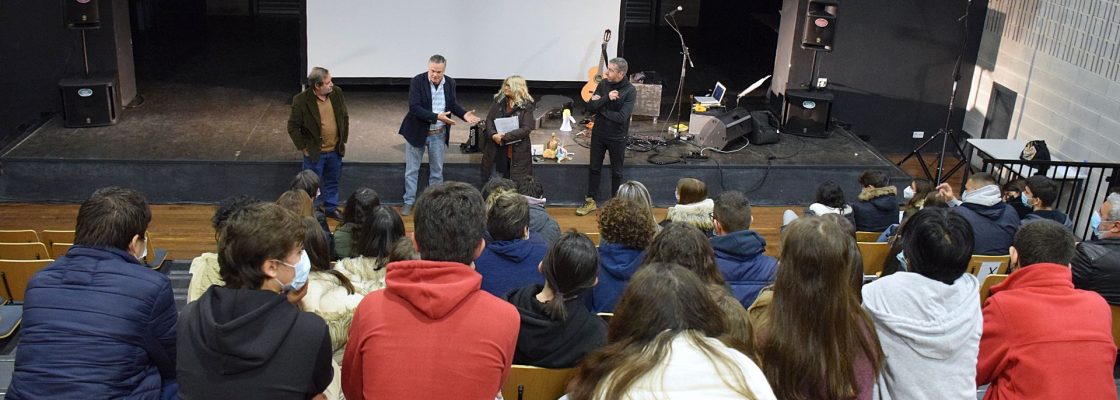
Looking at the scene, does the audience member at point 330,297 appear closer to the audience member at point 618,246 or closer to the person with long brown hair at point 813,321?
the audience member at point 618,246

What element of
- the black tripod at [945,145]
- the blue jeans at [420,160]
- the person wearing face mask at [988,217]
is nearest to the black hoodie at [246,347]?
the person wearing face mask at [988,217]

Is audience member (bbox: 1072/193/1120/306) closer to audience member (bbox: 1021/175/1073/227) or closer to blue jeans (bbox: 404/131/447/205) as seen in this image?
audience member (bbox: 1021/175/1073/227)

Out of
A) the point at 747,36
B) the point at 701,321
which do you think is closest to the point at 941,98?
the point at 747,36

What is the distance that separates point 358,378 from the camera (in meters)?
2.30

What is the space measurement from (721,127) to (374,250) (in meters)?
4.83

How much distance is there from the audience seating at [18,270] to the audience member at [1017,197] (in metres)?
4.94

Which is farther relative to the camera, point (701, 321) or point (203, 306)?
point (203, 306)

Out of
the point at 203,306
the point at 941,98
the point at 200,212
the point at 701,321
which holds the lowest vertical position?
the point at 200,212

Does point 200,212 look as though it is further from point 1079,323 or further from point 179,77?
point 1079,323

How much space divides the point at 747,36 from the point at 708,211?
8.74 metres

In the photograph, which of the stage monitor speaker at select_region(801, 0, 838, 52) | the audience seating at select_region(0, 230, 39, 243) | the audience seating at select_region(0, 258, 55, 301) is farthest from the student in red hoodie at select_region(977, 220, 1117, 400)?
the stage monitor speaker at select_region(801, 0, 838, 52)

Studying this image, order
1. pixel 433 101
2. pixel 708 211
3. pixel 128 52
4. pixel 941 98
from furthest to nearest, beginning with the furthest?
pixel 941 98 → pixel 128 52 → pixel 433 101 → pixel 708 211

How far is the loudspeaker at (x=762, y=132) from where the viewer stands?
27.5ft

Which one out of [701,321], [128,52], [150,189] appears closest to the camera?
[701,321]
